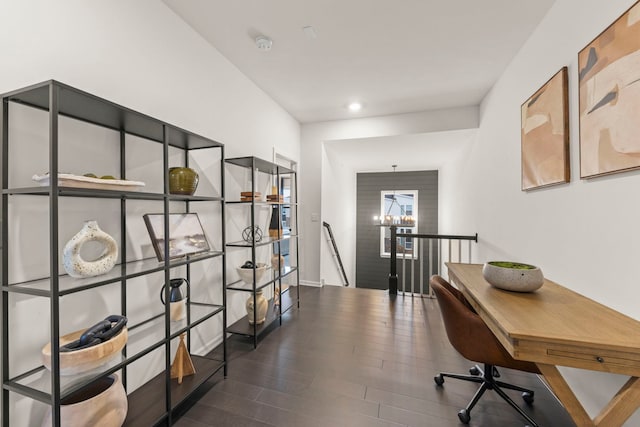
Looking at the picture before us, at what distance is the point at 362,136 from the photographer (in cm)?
421

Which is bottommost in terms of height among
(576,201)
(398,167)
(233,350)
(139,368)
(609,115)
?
(233,350)

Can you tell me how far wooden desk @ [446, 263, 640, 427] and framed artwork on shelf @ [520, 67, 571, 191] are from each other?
899 mm

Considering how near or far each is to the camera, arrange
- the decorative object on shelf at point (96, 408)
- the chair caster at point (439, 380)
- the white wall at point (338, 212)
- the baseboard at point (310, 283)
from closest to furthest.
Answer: the decorative object on shelf at point (96, 408), the chair caster at point (439, 380), the baseboard at point (310, 283), the white wall at point (338, 212)

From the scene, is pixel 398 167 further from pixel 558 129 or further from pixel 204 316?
pixel 204 316

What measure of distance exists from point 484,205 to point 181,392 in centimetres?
364

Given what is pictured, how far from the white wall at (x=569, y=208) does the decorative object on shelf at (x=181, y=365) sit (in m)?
2.46

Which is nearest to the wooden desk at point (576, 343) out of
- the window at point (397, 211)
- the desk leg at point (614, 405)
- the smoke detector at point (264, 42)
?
the desk leg at point (614, 405)

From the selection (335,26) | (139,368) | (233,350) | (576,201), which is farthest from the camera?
(233,350)

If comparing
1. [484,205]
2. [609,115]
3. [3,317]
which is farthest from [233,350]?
[484,205]

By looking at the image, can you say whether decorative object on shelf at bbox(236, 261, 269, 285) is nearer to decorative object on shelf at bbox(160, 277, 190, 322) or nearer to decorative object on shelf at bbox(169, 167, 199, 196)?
decorative object on shelf at bbox(160, 277, 190, 322)

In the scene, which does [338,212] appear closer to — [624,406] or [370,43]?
[370,43]

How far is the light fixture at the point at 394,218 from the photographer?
6822 mm

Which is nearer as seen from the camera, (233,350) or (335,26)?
(335,26)

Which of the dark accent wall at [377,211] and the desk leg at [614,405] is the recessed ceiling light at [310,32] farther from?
the dark accent wall at [377,211]
